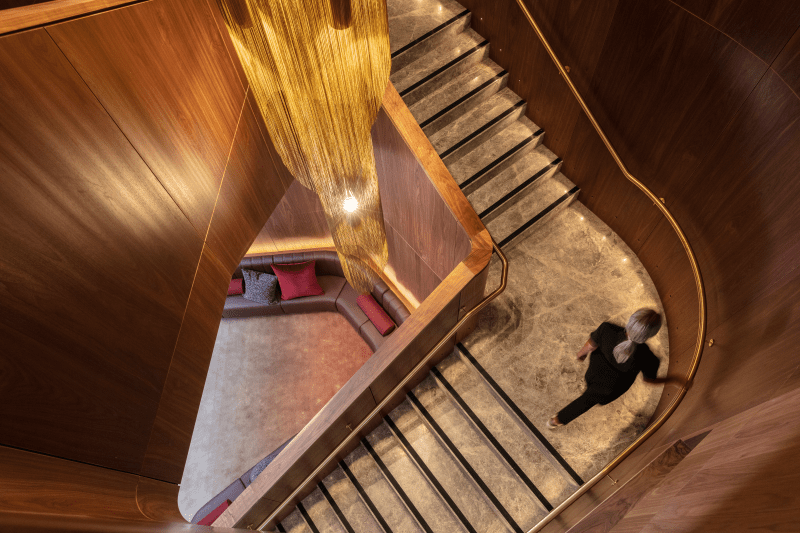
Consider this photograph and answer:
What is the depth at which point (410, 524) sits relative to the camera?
175 inches

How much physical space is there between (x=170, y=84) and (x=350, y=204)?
5.52 ft

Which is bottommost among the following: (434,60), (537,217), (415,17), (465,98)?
(537,217)

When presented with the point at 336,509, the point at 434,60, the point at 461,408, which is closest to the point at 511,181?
the point at 434,60

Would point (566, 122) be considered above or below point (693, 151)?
above

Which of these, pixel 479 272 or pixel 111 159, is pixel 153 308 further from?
pixel 479 272

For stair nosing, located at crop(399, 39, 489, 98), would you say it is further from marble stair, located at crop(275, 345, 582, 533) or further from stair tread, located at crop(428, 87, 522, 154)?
marble stair, located at crop(275, 345, 582, 533)

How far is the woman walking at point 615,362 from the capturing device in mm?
3301

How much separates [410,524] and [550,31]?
4679mm

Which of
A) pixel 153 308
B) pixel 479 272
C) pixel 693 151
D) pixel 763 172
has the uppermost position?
pixel 153 308

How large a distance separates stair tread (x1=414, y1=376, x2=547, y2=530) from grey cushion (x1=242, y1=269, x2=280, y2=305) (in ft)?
10.9

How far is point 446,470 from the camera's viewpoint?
4.45 metres

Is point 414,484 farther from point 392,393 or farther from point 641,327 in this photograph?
point 641,327

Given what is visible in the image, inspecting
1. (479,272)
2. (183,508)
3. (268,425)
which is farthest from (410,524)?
(183,508)

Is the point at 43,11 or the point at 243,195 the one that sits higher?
the point at 243,195
